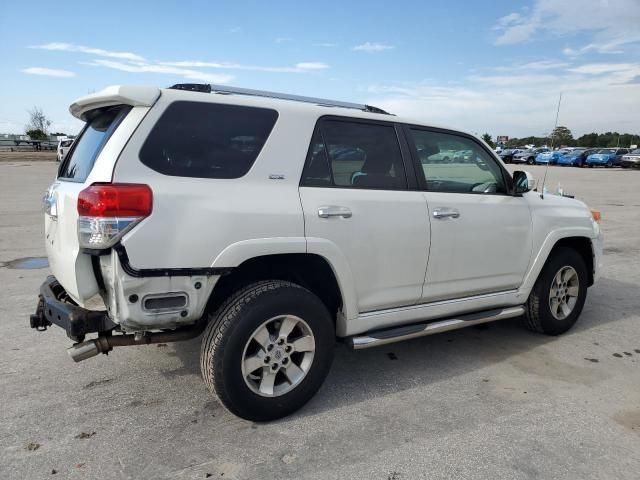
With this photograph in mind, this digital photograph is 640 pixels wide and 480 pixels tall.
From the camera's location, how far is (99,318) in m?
2.86

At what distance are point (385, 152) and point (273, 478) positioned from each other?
221 cm

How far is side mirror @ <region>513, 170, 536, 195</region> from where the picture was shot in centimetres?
432

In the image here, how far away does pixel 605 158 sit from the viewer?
41938 mm

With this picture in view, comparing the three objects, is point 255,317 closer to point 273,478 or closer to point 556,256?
point 273,478

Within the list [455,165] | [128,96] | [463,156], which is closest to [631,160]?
[463,156]

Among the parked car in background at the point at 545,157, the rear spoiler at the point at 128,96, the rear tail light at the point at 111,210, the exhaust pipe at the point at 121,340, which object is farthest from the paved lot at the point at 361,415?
the parked car in background at the point at 545,157

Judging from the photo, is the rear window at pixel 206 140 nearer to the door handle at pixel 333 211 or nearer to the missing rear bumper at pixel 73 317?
the door handle at pixel 333 211

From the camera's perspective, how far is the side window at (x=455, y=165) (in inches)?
152

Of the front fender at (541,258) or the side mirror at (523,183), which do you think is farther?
the front fender at (541,258)

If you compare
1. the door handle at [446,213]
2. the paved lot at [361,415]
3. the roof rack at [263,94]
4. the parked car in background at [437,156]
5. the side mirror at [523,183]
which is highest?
the roof rack at [263,94]

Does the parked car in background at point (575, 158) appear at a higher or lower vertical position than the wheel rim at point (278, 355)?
higher

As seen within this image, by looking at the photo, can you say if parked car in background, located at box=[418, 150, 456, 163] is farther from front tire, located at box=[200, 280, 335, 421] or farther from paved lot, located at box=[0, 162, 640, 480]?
paved lot, located at box=[0, 162, 640, 480]

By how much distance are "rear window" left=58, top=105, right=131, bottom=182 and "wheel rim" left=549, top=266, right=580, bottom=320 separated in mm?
3870

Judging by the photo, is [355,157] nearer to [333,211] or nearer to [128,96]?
[333,211]
